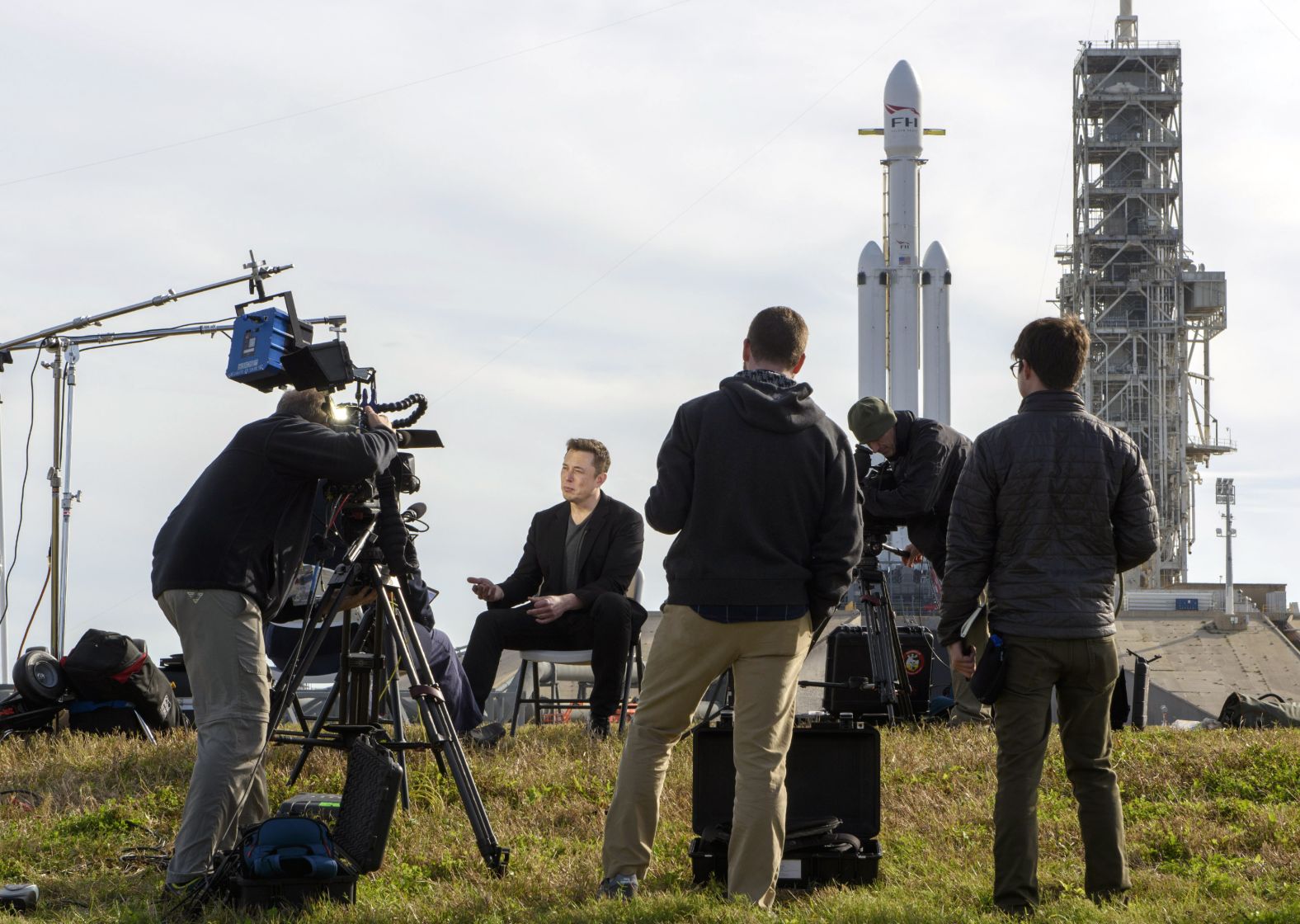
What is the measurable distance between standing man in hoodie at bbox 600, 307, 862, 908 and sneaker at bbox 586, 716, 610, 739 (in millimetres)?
2877

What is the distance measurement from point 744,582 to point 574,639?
11.0ft

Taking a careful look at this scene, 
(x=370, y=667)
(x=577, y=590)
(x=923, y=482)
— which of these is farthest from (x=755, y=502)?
(x=577, y=590)

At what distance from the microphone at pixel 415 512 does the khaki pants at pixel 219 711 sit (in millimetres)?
876

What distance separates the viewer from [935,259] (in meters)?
36.8

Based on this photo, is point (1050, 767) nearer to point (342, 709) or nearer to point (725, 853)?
point (725, 853)

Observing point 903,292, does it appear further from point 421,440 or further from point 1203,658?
point 421,440

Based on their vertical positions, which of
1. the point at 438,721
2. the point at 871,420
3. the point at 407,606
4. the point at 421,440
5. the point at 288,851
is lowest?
the point at 288,851

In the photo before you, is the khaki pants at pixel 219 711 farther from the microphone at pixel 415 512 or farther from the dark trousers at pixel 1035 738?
the dark trousers at pixel 1035 738

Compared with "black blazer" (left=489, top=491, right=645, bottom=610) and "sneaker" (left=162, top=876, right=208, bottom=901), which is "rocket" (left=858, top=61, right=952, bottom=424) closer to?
"black blazer" (left=489, top=491, right=645, bottom=610)

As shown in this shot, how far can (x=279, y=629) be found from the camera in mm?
7555

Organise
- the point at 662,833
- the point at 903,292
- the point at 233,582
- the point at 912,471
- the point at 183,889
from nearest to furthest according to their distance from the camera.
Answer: the point at 183,889 < the point at 233,582 < the point at 662,833 < the point at 912,471 < the point at 903,292

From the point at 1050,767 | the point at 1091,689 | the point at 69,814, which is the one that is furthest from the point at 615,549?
the point at 1091,689

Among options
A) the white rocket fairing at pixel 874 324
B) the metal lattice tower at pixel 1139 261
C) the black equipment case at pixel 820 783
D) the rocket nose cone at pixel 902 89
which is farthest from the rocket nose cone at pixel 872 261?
the black equipment case at pixel 820 783

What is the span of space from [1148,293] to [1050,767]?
52980 mm
